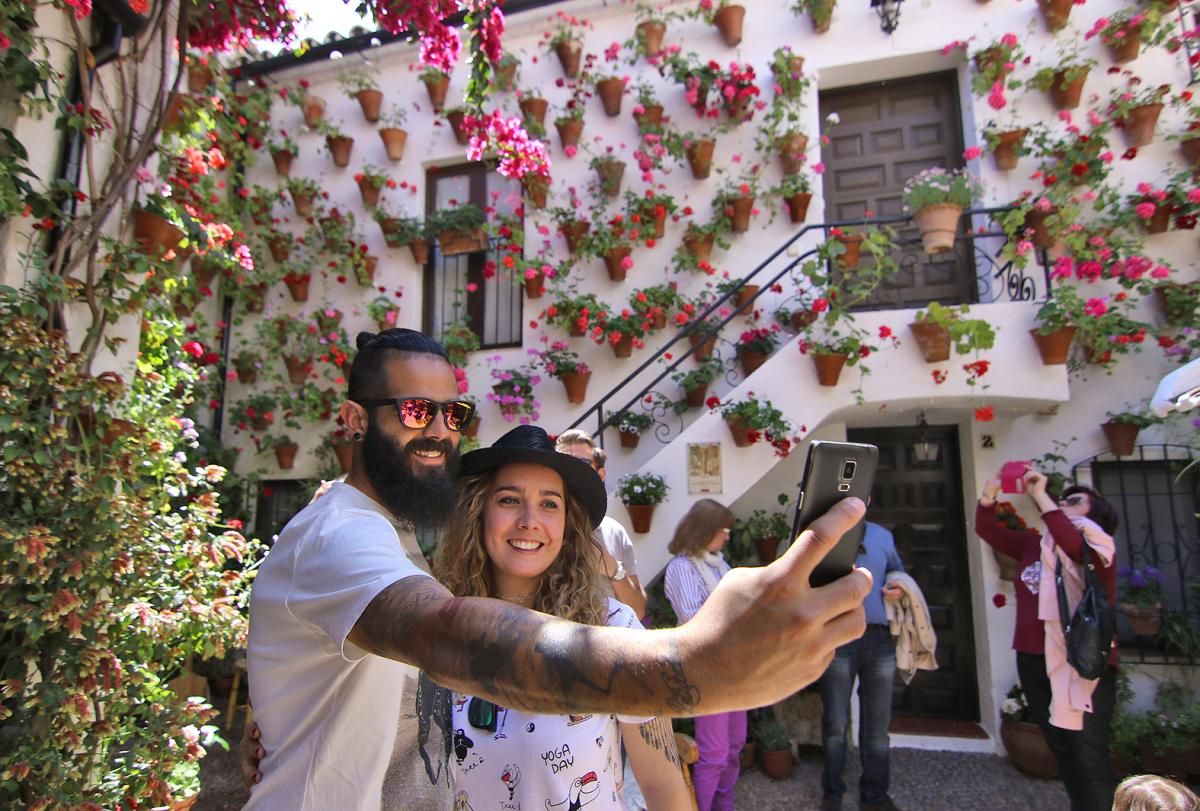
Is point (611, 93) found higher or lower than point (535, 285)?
higher

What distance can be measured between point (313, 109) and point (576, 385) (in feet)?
14.9

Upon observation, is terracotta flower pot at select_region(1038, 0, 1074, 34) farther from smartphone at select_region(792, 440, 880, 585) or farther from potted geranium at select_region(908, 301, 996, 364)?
smartphone at select_region(792, 440, 880, 585)

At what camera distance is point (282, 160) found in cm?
801

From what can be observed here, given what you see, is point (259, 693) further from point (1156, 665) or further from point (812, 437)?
point (1156, 665)

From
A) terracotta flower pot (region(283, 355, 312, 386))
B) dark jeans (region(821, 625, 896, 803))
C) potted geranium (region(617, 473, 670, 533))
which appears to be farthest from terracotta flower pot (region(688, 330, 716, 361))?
terracotta flower pot (region(283, 355, 312, 386))

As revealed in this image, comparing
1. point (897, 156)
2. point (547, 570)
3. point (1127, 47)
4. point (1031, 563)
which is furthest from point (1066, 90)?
point (547, 570)

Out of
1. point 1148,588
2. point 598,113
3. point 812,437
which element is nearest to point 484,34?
point 598,113

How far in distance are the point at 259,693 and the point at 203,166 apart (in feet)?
11.3

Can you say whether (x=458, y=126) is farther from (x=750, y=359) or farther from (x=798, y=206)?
(x=750, y=359)

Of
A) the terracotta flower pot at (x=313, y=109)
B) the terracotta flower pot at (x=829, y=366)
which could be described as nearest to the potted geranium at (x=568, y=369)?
the terracotta flower pot at (x=829, y=366)

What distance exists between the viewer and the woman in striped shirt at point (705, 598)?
4223mm

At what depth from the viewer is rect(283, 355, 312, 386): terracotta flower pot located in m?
7.46

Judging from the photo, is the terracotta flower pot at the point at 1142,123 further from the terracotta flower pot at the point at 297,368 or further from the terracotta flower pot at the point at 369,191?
the terracotta flower pot at the point at 297,368

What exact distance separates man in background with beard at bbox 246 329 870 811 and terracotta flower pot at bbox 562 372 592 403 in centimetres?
470
